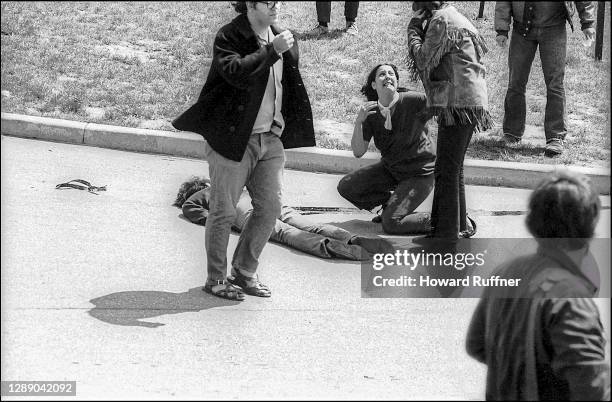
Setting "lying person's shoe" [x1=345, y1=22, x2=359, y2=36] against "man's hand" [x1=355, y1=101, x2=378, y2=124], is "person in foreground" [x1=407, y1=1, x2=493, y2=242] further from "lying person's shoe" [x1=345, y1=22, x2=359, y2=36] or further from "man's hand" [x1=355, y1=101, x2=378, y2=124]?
"lying person's shoe" [x1=345, y1=22, x2=359, y2=36]

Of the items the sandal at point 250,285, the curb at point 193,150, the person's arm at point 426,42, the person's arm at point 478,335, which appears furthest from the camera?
the curb at point 193,150

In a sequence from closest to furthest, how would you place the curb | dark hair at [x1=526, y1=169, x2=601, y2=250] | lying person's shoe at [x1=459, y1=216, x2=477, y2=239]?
dark hair at [x1=526, y1=169, x2=601, y2=250] < lying person's shoe at [x1=459, y1=216, x2=477, y2=239] < the curb

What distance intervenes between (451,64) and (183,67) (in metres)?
5.20

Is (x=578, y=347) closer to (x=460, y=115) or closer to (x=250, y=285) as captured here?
(x=250, y=285)

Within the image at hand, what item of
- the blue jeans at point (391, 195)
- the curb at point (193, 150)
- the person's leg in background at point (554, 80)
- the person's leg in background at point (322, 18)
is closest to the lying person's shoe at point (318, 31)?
the person's leg in background at point (322, 18)

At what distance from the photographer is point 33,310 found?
5.62 m

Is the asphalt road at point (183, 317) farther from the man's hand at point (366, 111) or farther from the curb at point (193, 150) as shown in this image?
the curb at point (193, 150)

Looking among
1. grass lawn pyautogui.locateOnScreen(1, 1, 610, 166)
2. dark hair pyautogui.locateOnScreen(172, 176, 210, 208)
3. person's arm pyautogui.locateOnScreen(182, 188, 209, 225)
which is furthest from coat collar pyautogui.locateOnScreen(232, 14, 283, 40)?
grass lawn pyautogui.locateOnScreen(1, 1, 610, 166)

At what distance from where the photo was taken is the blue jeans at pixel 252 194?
5996 mm

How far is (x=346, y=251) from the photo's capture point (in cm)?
690

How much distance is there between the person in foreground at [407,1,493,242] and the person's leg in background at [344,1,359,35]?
19.0ft

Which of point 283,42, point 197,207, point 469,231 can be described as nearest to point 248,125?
point 283,42

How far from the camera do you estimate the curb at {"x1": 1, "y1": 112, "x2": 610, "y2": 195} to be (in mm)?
9005

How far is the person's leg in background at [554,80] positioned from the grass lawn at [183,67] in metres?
0.17
